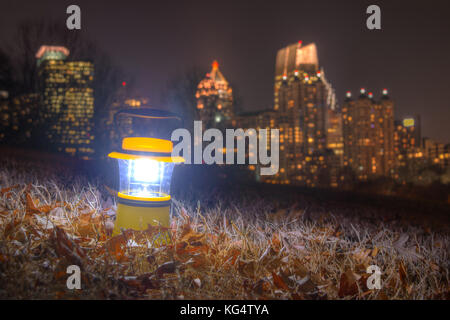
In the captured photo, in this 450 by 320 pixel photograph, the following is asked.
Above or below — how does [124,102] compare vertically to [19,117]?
above

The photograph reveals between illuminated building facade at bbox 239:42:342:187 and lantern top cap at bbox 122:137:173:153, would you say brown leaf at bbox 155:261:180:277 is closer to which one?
lantern top cap at bbox 122:137:173:153

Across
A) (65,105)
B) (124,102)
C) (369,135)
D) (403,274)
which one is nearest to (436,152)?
(369,135)

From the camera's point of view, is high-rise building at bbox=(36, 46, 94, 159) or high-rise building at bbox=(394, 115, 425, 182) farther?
high-rise building at bbox=(394, 115, 425, 182)

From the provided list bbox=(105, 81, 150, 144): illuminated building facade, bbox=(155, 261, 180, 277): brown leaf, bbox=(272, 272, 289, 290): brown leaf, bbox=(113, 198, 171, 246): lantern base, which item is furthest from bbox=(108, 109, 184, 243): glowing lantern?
bbox=(105, 81, 150, 144): illuminated building facade

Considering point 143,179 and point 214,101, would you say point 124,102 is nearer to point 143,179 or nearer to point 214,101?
point 214,101

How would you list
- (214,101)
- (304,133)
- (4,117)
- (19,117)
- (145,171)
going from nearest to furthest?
(145,171)
(4,117)
(19,117)
(214,101)
(304,133)
